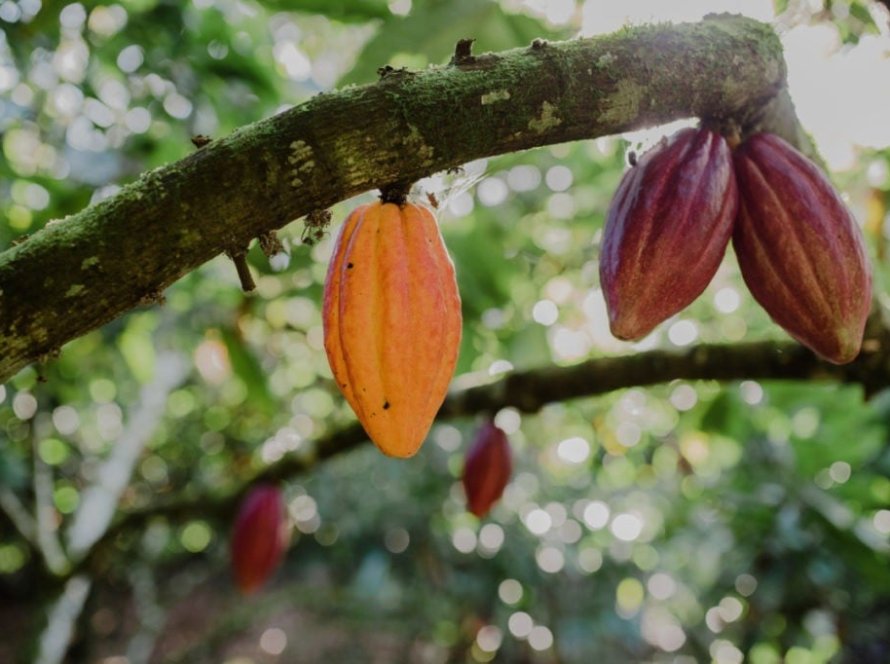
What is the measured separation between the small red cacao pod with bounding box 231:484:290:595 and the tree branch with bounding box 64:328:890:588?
0.49 meters

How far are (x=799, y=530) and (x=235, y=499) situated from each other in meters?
2.06

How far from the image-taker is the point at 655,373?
1.65 metres

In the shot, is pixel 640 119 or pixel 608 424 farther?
pixel 608 424

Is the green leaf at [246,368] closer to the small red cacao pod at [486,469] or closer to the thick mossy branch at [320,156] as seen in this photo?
the small red cacao pod at [486,469]

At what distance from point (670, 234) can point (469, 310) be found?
128 centimetres

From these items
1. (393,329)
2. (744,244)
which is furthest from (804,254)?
(393,329)

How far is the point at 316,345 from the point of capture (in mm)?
3699

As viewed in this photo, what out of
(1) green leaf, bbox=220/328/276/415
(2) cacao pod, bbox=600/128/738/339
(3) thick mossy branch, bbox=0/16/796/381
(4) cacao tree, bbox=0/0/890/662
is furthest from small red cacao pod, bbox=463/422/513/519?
(3) thick mossy branch, bbox=0/16/796/381

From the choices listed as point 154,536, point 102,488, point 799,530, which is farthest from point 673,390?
point 154,536

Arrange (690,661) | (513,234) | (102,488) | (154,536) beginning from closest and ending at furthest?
(513,234), (102,488), (690,661), (154,536)

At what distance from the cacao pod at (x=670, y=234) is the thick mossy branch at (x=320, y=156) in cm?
7

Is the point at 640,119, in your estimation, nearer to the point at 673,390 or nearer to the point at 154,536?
the point at 673,390

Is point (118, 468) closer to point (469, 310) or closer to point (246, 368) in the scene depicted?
point (246, 368)

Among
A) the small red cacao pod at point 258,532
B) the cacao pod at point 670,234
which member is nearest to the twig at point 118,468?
the small red cacao pod at point 258,532
